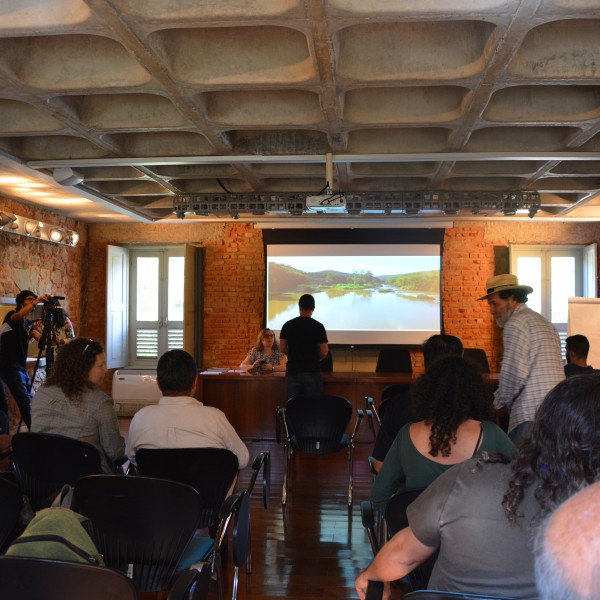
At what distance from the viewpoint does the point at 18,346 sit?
22.6ft

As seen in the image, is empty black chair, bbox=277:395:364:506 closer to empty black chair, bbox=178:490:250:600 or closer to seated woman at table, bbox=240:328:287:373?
empty black chair, bbox=178:490:250:600

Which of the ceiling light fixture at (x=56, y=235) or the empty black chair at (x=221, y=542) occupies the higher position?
the ceiling light fixture at (x=56, y=235)

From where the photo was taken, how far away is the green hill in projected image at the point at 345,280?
398 inches

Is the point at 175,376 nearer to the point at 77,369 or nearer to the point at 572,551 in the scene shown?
the point at 77,369

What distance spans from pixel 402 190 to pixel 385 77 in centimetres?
387

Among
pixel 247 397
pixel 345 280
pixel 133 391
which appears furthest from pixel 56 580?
pixel 345 280

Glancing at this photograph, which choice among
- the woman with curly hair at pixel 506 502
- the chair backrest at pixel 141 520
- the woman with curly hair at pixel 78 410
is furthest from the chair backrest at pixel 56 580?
the woman with curly hair at pixel 78 410

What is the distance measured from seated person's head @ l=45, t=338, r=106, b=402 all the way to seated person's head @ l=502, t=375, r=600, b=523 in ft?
8.06

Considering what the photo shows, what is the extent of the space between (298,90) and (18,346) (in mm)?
3915

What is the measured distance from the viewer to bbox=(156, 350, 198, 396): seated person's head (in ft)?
10.7

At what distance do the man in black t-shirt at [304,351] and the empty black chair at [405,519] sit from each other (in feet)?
13.4

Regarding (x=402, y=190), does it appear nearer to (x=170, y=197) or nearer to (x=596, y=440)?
(x=170, y=197)

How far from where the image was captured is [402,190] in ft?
26.5

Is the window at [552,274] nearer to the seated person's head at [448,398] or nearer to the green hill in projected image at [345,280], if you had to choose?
the green hill in projected image at [345,280]
